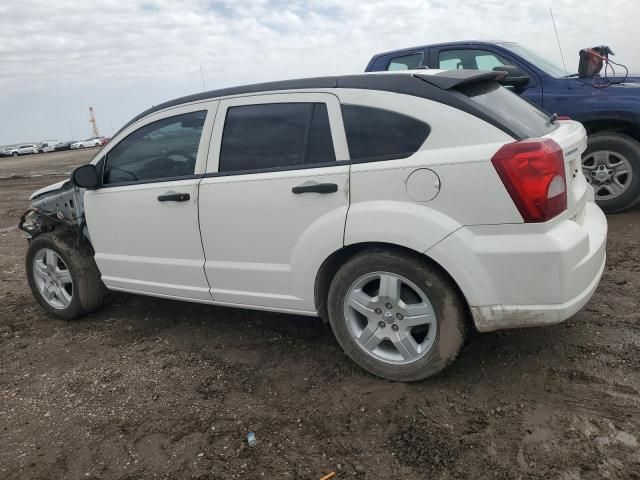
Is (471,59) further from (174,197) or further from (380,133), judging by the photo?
(174,197)

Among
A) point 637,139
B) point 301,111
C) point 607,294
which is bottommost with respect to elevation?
point 607,294

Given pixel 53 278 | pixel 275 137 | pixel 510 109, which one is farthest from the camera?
pixel 53 278

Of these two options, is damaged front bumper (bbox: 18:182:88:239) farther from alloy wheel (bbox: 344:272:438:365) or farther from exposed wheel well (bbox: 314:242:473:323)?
alloy wheel (bbox: 344:272:438:365)

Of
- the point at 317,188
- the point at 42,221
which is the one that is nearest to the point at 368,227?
the point at 317,188

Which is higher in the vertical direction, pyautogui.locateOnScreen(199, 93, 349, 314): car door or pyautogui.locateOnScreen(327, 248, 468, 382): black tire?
pyautogui.locateOnScreen(199, 93, 349, 314): car door

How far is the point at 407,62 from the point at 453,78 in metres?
4.33

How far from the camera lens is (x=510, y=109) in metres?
2.96

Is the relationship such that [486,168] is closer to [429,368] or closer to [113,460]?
[429,368]

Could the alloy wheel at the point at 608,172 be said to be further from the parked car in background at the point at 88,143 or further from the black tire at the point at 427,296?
the parked car in background at the point at 88,143

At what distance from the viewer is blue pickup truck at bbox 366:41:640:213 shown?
18.9 feet

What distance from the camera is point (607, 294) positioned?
404cm

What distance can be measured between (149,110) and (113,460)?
2.42 meters

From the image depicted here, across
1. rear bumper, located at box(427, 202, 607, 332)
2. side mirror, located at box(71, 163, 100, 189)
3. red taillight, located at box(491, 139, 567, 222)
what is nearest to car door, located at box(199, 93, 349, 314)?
rear bumper, located at box(427, 202, 607, 332)

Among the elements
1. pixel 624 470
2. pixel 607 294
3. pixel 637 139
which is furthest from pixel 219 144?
pixel 637 139
